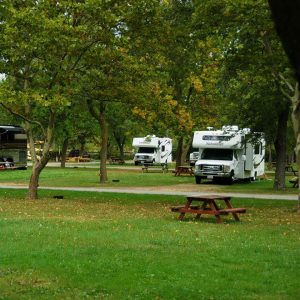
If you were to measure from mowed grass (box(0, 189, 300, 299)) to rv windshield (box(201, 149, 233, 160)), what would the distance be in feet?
54.0

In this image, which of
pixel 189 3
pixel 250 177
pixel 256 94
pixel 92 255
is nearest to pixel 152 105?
pixel 189 3

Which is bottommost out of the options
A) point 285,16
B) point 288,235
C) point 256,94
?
point 288,235

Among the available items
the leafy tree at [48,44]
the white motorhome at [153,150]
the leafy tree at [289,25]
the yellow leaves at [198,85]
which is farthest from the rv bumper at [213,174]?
the leafy tree at [289,25]

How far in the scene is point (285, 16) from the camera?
3.02m

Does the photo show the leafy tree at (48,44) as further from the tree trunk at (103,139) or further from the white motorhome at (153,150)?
the white motorhome at (153,150)

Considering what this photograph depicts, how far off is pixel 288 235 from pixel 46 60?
989 cm

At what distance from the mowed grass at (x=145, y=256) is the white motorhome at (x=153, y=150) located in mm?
38360

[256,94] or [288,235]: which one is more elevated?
[256,94]

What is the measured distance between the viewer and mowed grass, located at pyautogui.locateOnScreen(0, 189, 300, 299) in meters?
6.53

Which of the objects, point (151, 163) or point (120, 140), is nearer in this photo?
point (151, 163)

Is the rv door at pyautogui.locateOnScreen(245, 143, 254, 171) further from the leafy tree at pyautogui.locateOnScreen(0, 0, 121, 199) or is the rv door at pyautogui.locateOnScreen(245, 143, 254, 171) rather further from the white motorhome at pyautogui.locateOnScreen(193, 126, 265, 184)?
the leafy tree at pyautogui.locateOnScreen(0, 0, 121, 199)

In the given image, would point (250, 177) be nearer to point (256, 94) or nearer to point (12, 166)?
point (256, 94)

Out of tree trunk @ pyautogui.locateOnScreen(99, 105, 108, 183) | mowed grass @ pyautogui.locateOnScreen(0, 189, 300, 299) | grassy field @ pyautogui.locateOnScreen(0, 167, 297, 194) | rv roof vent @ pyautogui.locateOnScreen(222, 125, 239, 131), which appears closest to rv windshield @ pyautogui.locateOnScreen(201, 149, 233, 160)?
rv roof vent @ pyautogui.locateOnScreen(222, 125, 239, 131)

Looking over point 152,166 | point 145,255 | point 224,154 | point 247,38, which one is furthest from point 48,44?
point 152,166
